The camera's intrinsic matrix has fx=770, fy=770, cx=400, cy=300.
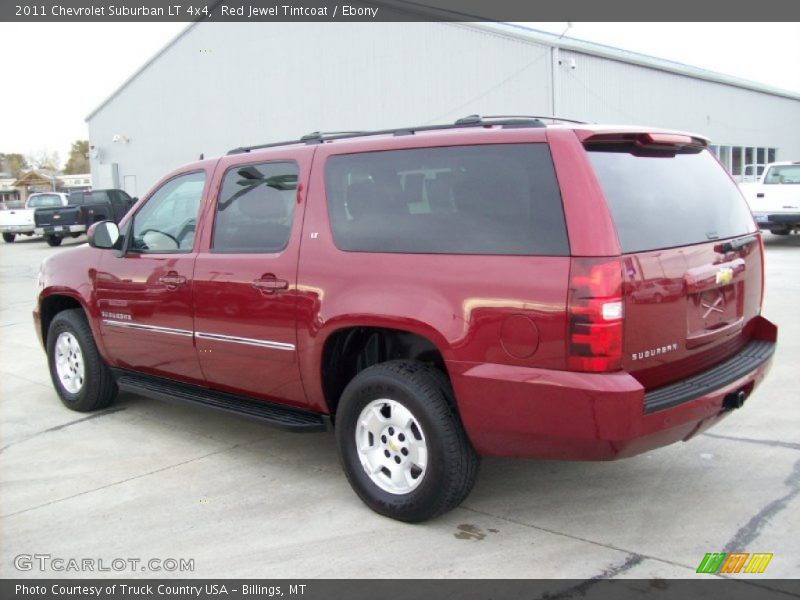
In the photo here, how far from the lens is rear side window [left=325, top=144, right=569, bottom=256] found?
3.39 meters

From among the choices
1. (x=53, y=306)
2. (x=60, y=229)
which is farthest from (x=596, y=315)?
(x=60, y=229)

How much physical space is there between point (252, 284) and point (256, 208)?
1.67 feet

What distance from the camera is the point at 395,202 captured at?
154 inches

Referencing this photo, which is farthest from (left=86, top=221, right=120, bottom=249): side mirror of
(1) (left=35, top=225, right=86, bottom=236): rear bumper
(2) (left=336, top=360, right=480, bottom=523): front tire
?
(1) (left=35, top=225, right=86, bottom=236): rear bumper

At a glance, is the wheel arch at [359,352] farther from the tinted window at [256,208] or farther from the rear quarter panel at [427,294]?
the tinted window at [256,208]

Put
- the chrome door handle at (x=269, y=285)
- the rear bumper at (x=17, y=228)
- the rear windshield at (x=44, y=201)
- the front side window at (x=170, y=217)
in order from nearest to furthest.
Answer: the chrome door handle at (x=269, y=285)
the front side window at (x=170, y=217)
the rear windshield at (x=44, y=201)
the rear bumper at (x=17, y=228)

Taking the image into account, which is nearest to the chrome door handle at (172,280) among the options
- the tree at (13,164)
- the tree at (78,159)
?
the tree at (78,159)

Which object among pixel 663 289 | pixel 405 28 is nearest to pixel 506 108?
pixel 405 28

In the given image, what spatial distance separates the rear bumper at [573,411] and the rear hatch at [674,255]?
14 cm

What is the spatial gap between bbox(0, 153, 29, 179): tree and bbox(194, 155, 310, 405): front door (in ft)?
371

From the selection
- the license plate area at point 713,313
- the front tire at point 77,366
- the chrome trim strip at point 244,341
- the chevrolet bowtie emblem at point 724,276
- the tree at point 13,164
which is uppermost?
the tree at point 13,164

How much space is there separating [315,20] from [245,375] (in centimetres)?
2272

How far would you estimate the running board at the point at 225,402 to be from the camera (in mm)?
4293
